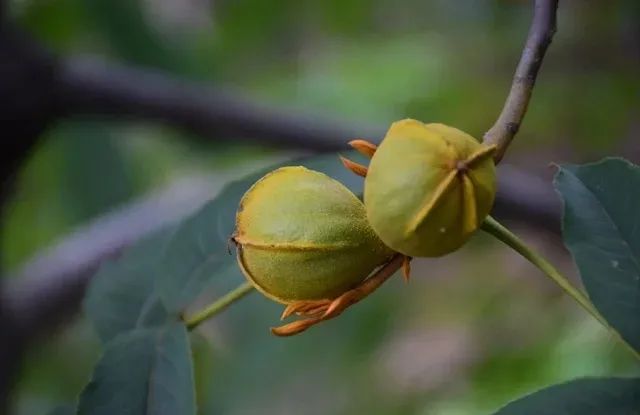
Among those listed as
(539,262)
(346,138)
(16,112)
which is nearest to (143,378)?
(539,262)

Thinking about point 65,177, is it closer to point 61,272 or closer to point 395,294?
point 61,272

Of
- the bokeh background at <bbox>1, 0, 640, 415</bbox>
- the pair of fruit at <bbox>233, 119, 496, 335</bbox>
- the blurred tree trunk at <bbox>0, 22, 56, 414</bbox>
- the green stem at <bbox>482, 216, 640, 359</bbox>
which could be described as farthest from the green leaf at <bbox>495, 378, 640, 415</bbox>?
the blurred tree trunk at <bbox>0, 22, 56, 414</bbox>

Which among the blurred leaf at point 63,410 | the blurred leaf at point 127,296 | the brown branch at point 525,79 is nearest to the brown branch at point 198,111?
the blurred leaf at point 127,296

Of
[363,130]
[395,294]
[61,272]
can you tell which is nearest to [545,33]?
[363,130]

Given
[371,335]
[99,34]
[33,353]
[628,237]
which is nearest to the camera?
[628,237]

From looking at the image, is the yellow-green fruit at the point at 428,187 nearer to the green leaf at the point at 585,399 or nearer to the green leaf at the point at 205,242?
the green leaf at the point at 585,399
